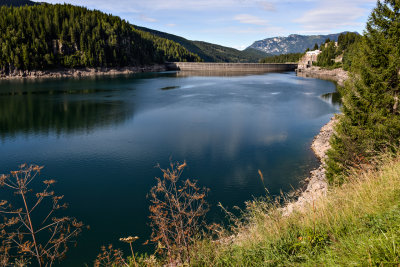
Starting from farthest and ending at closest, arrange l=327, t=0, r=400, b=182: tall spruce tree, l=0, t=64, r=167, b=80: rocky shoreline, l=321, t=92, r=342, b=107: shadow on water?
l=0, t=64, r=167, b=80: rocky shoreline
l=321, t=92, r=342, b=107: shadow on water
l=327, t=0, r=400, b=182: tall spruce tree

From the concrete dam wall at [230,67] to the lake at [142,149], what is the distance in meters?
124

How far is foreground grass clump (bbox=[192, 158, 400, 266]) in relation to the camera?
4.93 meters

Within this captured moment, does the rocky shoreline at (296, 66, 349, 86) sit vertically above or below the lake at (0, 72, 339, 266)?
above

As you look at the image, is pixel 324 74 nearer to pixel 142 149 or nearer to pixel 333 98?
pixel 333 98

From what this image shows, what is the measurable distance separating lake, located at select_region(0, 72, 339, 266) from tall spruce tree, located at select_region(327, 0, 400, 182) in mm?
6062

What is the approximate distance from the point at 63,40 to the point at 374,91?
152 m

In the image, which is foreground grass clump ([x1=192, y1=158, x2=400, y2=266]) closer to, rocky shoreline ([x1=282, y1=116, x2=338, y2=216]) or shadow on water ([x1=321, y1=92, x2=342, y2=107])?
rocky shoreline ([x1=282, y1=116, x2=338, y2=216])

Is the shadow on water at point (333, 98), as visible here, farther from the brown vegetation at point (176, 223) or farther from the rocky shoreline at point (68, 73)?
the rocky shoreline at point (68, 73)

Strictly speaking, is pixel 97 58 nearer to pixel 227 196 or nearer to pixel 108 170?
pixel 108 170

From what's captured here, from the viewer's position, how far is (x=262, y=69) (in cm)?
18725

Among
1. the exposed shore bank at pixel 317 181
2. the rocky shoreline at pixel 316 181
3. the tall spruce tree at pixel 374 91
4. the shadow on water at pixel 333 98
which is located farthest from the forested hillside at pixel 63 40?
the tall spruce tree at pixel 374 91

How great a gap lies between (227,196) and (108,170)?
12.0m

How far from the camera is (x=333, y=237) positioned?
19.5ft

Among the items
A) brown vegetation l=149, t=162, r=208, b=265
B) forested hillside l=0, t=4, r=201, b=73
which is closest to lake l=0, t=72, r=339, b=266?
brown vegetation l=149, t=162, r=208, b=265
